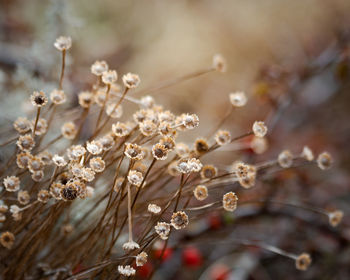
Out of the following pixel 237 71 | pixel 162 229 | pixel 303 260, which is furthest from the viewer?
pixel 237 71

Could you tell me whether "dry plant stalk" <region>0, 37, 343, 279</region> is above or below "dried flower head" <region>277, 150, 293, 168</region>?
below

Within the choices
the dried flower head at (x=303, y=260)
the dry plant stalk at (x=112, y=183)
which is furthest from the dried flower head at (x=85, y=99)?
the dried flower head at (x=303, y=260)

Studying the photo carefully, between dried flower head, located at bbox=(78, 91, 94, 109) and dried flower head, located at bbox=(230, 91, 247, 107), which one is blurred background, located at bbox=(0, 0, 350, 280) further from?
dried flower head, located at bbox=(230, 91, 247, 107)

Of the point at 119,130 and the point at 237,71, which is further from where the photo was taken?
the point at 237,71

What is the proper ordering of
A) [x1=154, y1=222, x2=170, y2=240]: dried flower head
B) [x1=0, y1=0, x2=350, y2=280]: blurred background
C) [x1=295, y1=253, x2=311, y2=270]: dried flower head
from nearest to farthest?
[x1=154, y1=222, x2=170, y2=240]: dried flower head, [x1=295, y1=253, x2=311, y2=270]: dried flower head, [x1=0, y1=0, x2=350, y2=280]: blurred background

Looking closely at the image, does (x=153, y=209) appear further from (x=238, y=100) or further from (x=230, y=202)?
(x=238, y=100)

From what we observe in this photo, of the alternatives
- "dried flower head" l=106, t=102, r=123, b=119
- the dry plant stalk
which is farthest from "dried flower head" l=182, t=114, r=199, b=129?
"dried flower head" l=106, t=102, r=123, b=119

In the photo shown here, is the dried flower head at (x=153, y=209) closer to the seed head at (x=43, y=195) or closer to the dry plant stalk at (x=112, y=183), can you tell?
the dry plant stalk at (x=112, y=183)

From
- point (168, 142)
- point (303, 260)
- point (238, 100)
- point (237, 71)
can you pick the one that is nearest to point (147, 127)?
point (168, 142)
